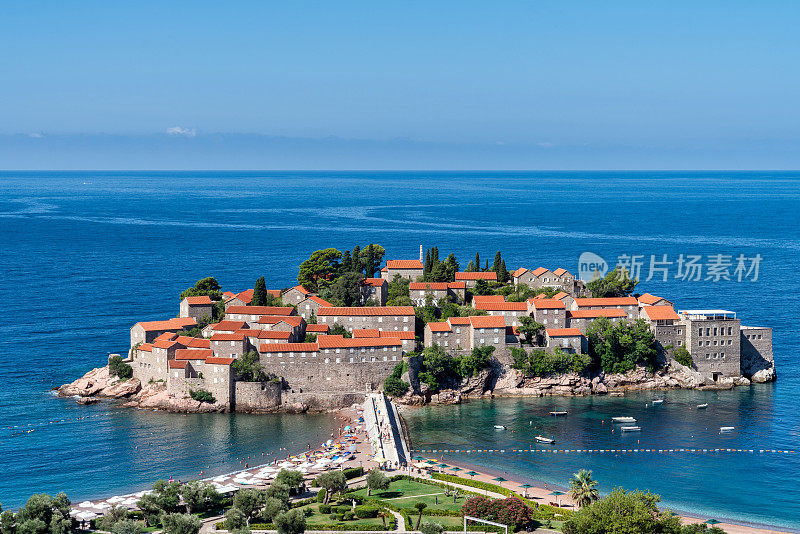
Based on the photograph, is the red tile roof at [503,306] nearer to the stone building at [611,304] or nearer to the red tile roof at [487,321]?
the red tile roof at [487,321]

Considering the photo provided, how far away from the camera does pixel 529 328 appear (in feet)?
298

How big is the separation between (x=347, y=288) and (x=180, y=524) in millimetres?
46877

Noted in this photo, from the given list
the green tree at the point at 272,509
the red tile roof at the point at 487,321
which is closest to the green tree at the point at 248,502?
the green tree at the point at 272,509

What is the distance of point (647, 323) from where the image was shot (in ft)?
299

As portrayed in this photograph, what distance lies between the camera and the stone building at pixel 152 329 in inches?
3570

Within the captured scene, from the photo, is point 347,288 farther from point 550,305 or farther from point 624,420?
point 624,420

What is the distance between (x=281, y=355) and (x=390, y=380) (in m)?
11.1

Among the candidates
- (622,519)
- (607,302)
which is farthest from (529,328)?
(622,519)

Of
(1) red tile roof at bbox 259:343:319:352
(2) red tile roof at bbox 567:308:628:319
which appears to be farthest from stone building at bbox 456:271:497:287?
(1) red tile roof at bbox 259:343:319:352

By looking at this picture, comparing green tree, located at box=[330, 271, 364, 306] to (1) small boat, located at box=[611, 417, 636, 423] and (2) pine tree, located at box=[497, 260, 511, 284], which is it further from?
(1) small boat, located at box=[611, 417, 636, 423]

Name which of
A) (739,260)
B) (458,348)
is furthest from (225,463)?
(739,260)

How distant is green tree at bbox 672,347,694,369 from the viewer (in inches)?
3573

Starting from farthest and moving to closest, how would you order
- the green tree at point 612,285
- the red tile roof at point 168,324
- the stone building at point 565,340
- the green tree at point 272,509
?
the green tree at point 612,285 < the red tile roof at point 168,324 < the stone building at point 565,340 < the green tree at point 272,509

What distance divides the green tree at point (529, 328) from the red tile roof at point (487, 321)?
258 cm
